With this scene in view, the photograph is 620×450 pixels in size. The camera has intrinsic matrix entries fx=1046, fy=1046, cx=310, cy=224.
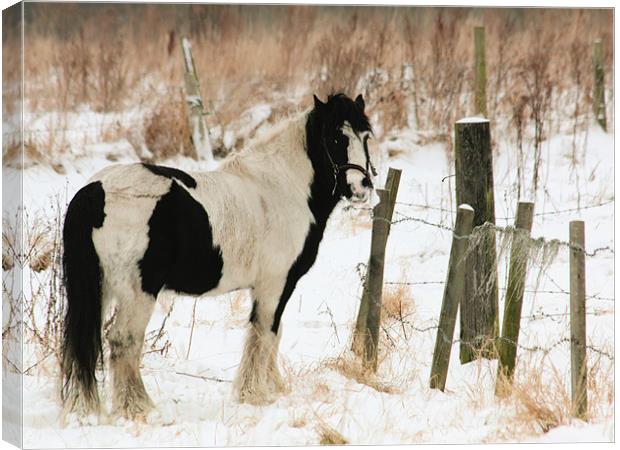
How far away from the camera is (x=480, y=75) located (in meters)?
7.80

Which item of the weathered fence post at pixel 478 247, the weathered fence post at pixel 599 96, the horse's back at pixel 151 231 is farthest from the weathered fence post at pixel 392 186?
the weathered fence post at pixel 599 96

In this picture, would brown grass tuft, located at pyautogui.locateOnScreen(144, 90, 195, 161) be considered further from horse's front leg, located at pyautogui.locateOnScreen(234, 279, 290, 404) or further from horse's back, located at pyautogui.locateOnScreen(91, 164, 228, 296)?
horse's back, located at pyautogui.locateOnScreen(91, 164, 228, 296)

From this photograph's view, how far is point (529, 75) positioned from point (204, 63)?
2613mm

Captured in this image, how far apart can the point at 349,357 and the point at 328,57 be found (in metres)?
2.43

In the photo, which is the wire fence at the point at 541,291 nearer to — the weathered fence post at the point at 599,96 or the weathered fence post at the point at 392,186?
the weathered fence post at the point at 392,186

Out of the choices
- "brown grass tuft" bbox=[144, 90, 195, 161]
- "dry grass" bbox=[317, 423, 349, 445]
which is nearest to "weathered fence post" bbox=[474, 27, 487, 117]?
"brown grass tuft" bbox=[144, 90, 195, 161]

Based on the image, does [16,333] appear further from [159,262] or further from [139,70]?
[139,70]

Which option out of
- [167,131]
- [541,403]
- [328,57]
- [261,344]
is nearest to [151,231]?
[261,344]

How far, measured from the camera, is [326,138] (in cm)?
637

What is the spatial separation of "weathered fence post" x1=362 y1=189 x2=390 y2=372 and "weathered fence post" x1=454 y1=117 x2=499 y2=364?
1.72 feet

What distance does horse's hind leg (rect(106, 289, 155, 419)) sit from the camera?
5727 mm

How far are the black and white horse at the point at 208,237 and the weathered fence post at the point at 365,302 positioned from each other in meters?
0.57

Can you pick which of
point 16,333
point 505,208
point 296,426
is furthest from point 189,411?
point 505,208

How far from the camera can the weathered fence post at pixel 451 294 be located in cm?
638
